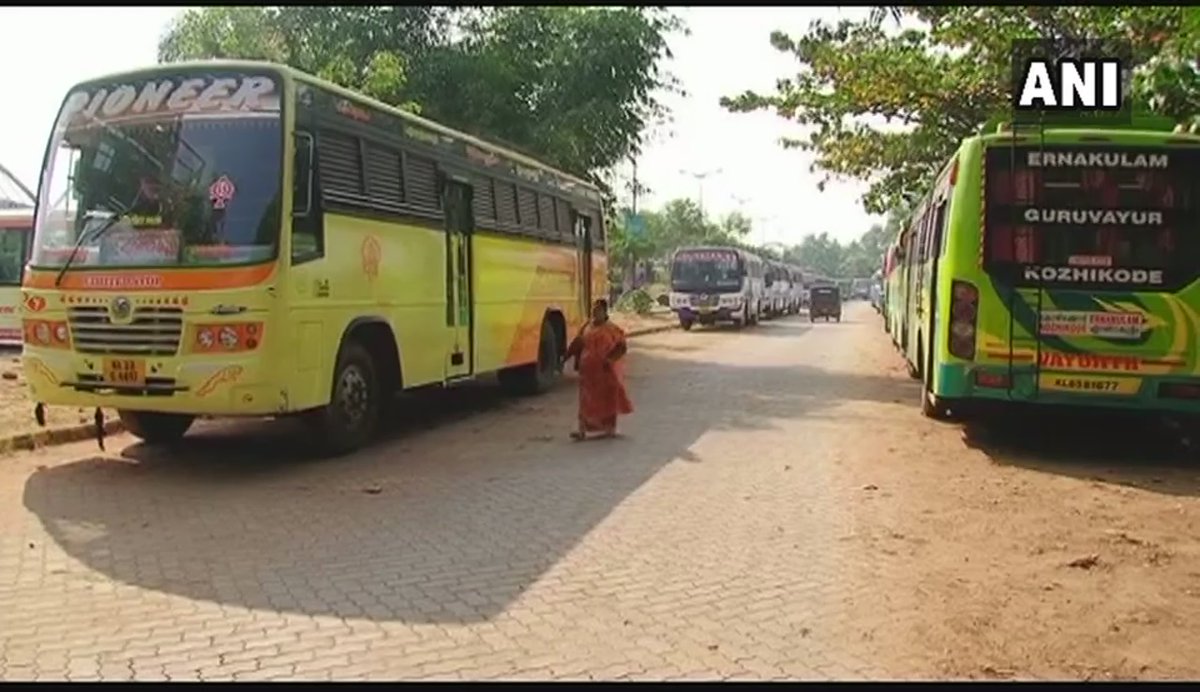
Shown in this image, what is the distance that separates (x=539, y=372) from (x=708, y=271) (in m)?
18.7

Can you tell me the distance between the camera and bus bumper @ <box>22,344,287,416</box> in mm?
7449

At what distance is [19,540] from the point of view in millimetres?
6160

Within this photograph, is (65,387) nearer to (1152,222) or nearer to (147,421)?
(147,421)

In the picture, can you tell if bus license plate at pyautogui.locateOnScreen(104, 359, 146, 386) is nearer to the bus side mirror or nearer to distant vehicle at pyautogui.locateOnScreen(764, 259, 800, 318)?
the bus side mirror

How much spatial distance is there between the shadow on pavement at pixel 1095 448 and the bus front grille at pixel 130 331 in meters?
6.86

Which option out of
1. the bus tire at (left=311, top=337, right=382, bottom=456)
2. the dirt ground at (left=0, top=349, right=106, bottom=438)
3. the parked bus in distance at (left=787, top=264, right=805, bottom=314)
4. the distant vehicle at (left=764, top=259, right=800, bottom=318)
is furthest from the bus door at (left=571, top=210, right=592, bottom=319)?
the parked bus in distance at (left=787, top=264, right=805, bottom=314)

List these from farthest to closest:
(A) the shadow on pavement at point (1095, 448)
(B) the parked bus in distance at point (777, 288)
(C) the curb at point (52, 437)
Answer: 1. (B) the parked bus in distance at point (777, 288)
2. (C) the curb at point (52, 437)
3. (A) the shadow on pavement at point (1095, 448)

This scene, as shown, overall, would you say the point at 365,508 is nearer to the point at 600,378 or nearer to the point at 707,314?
the point at 600,378

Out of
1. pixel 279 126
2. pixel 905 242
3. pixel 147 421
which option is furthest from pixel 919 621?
pixel 905 242

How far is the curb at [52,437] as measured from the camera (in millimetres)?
9127

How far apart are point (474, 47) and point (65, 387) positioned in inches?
533

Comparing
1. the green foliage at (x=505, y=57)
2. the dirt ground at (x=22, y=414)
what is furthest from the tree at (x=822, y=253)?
the dirt ground at (x=22, y=414)

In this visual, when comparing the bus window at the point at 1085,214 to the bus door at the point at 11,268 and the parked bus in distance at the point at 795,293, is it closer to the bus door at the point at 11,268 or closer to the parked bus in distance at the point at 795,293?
the bus door at the point at 11,268

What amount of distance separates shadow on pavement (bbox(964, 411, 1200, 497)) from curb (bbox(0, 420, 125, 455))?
27.5 feet
